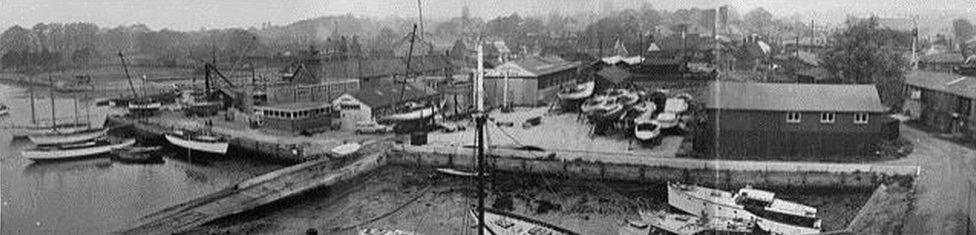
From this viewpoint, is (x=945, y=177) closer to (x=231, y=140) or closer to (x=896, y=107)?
(x=896, y=107)

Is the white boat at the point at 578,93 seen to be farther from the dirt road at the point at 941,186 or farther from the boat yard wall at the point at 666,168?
the dirt road at the point at 941,186

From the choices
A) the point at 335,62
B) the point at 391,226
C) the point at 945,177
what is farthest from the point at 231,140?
the point at 945,177

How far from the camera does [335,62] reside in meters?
22.4

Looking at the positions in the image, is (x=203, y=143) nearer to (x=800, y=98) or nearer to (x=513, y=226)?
(x=513, y=226)

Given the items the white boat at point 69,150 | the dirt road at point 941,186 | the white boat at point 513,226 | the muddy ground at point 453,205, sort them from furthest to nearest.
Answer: the white boat at point 69,150 < the muddy ground at point 453,205 < the white boat at point 513,226 < the dirt road at point 941,186

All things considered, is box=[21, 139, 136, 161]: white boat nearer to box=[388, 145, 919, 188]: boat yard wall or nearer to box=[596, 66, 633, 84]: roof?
box=[388, 145, 919, 188]: boat yard wall

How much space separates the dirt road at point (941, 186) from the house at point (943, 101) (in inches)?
17.3

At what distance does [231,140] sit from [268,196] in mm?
4903

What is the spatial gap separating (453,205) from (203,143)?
6.36 meters

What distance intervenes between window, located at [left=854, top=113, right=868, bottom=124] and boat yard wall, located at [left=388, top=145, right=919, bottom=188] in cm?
88

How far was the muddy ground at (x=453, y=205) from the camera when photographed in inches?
347

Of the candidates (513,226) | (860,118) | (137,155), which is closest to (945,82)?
(860,118)

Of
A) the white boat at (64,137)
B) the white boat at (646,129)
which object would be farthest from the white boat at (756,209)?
the white boat at (64,137)

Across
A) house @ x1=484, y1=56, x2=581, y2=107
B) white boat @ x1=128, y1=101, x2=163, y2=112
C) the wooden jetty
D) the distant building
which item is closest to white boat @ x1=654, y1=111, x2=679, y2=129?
the wooden jetty
